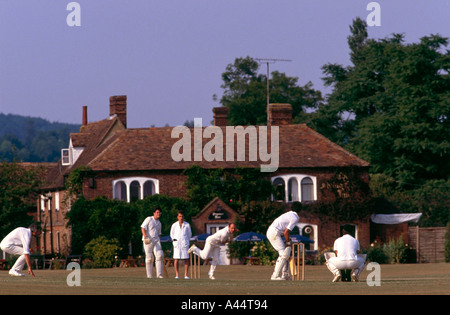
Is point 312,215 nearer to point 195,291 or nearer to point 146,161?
point 146,161

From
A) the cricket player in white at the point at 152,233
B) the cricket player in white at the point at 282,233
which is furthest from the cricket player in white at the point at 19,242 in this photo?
the cricket player in white at the point at 282,233

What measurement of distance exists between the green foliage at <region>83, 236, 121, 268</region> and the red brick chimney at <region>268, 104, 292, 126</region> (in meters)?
14.1

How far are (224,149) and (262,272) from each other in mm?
14917

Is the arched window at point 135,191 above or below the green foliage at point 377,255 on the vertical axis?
above

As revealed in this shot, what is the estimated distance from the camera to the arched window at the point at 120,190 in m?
56.5

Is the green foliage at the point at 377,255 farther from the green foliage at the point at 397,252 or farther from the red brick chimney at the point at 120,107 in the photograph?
the red brick chimney at the point at 120,107

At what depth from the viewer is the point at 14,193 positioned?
6178cm

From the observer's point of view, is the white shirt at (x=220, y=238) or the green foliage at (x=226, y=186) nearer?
the white shirt at (x=220, y=238)

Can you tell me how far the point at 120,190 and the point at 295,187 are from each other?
31.9 ft

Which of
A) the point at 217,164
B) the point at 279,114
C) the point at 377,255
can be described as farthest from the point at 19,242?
the point at 279,114

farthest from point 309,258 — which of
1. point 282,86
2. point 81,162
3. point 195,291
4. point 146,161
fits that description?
point 282,86

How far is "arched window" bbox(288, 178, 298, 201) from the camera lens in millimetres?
57406

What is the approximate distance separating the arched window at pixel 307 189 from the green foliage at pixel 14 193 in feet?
55.0

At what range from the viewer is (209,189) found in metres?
56.0
